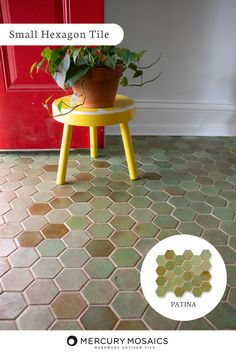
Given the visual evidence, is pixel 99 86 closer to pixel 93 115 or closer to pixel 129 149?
pixel 93 115

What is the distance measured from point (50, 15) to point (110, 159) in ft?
1.85

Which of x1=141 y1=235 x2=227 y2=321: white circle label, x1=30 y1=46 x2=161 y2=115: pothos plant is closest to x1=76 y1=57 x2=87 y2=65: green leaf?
x1=30 y1=46 x2=161 y2=115: pothos plant

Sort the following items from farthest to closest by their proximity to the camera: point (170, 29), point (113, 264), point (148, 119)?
point (148, 119) < point (170, 29) < point (113, 264)

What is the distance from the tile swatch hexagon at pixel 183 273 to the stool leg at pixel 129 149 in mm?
468

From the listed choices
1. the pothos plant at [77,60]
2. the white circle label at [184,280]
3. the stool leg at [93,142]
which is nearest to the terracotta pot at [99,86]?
the pothos plant at [77,60]

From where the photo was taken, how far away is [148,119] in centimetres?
158

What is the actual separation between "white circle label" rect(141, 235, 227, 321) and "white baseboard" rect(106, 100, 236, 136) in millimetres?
895

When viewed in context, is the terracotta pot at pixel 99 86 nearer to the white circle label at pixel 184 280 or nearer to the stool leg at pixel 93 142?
the stool leg at pixel 93 142

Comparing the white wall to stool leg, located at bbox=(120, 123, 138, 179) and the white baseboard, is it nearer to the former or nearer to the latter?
the white baseboard

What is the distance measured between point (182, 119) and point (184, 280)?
1.01 metres

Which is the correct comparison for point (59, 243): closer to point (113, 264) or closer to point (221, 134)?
point (113, 264)

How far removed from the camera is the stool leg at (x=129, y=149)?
3.61 feet

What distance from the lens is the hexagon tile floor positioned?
695 millimetres

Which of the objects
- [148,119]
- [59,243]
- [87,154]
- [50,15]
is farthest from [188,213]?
[50,15]
